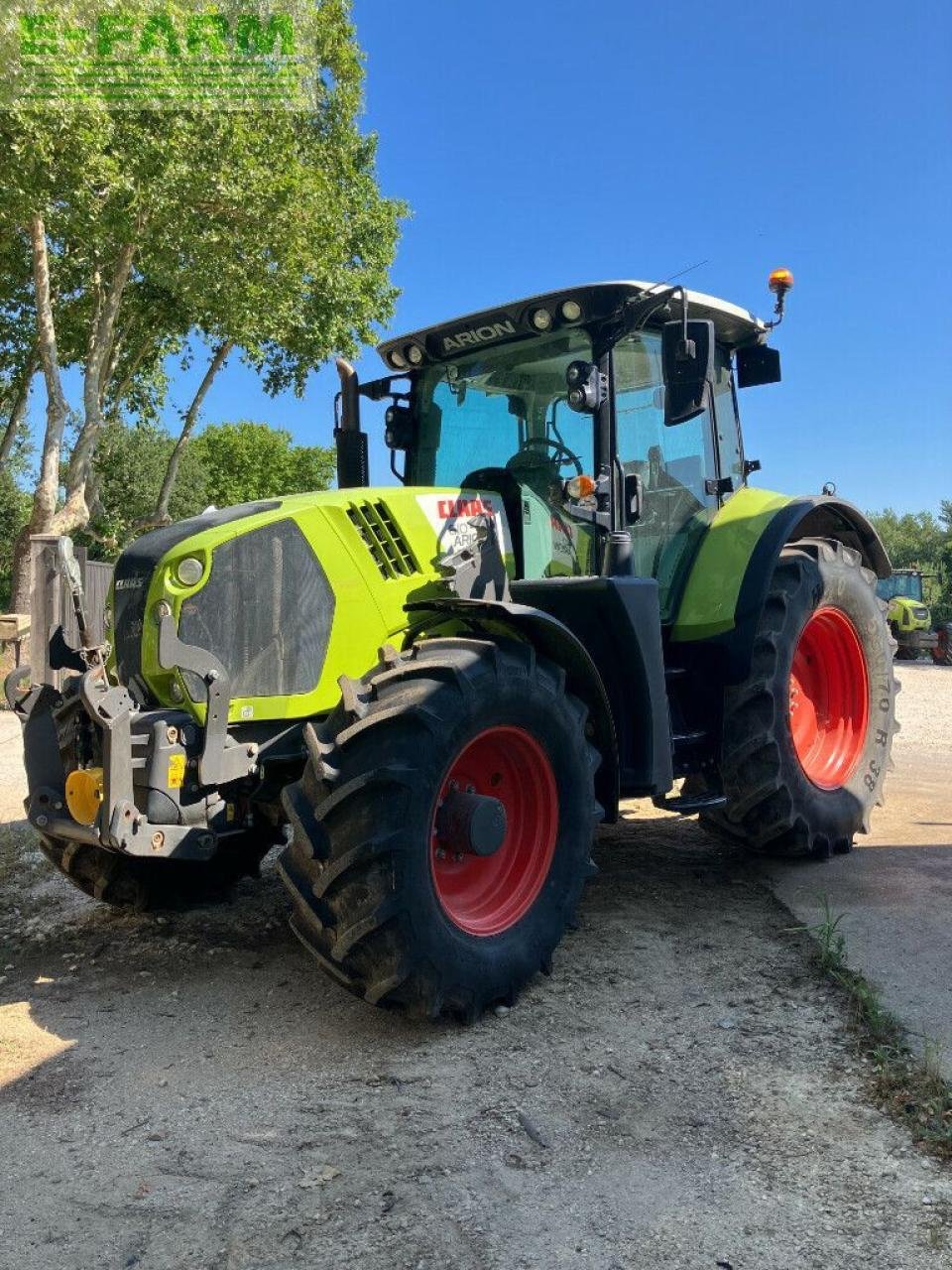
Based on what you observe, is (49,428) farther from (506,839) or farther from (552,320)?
(506,839)

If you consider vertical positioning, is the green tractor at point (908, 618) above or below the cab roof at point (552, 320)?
below

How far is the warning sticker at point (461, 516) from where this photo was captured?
4.41 m

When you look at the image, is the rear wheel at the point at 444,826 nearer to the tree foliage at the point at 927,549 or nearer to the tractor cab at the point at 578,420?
the tractor cab at the point at 578,420

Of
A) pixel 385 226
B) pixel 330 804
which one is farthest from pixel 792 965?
pixel 385 226

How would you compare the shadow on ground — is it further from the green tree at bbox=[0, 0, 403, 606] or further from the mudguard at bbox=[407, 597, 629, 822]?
the green tree at bbox=[0, 0, 403, 606]

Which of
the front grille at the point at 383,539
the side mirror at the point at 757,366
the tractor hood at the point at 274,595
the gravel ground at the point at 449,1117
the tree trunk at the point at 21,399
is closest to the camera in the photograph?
the gravel ground at the point at 449,1117

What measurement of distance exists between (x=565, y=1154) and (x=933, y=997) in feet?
5.33

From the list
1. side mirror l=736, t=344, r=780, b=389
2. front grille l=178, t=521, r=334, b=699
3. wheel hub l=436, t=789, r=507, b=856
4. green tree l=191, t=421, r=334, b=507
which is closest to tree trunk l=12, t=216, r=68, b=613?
side mirror l=736, t=344, r=780, b=389

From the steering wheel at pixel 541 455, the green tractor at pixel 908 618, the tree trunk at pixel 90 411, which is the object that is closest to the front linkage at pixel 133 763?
the steering wheel at pixel 541 455

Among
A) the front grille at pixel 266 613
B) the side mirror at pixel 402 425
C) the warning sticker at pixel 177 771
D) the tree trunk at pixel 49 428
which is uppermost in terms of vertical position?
the tree trunk at pixel 49 428

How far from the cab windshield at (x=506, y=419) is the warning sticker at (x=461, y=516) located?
0.26 m

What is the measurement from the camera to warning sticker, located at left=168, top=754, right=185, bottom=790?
3523 millimetres

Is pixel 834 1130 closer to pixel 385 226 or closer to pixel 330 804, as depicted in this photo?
pixel 330 804

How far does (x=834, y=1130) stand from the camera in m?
2.89
